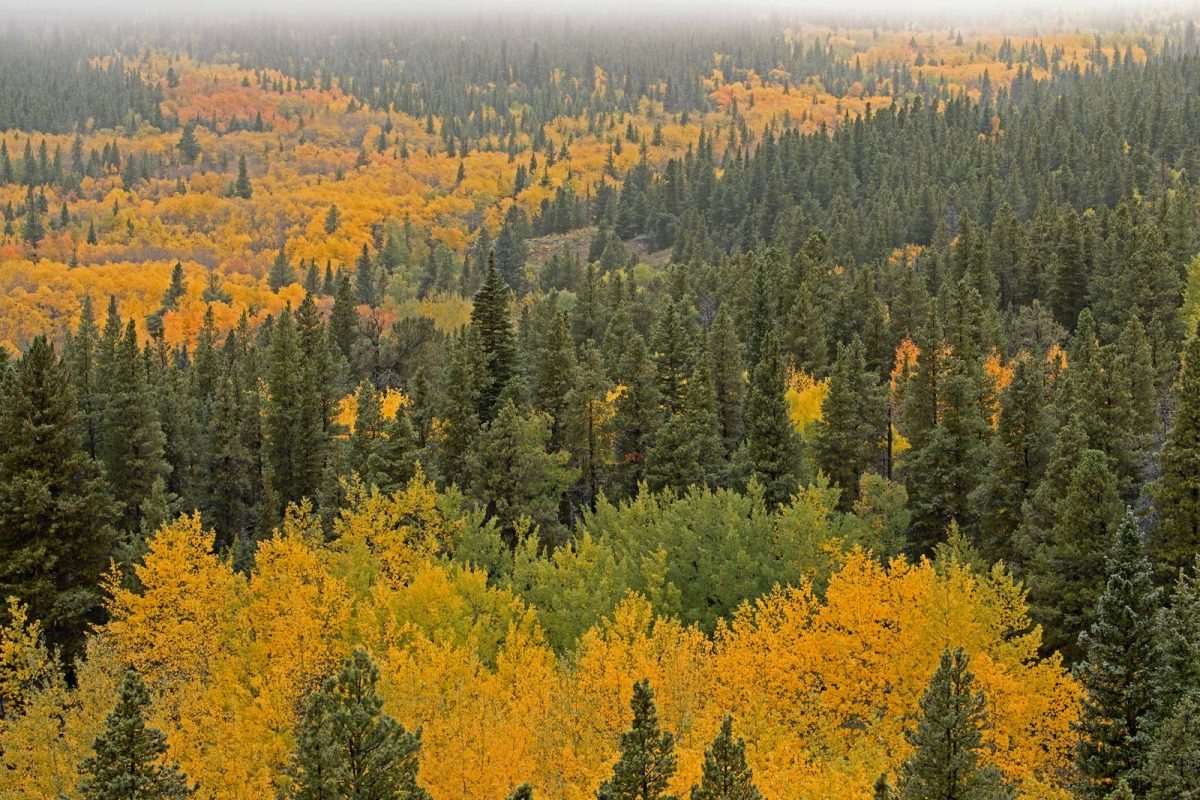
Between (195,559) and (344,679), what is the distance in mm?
24750

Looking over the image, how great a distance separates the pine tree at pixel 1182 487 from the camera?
43.6 m

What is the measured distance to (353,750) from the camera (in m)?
29.3

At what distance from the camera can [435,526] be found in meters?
59.1

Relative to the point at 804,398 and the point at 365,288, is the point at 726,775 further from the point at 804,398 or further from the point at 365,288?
the point at 365,288

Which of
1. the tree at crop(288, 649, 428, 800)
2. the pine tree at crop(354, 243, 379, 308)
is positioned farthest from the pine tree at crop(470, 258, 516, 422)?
the pine tree at crop(354, 243, 379, 308)

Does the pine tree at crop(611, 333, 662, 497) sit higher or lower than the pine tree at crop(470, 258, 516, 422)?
lower

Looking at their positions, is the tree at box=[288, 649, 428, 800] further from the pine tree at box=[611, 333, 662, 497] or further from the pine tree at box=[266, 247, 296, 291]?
the pine tree at box=[266, 247, 296, 291]

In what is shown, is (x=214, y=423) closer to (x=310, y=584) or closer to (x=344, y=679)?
(x=310, y=584)

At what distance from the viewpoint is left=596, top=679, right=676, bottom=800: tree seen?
27594 millimetres

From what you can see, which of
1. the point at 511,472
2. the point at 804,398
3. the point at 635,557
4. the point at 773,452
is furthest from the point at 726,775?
the point at 804,398

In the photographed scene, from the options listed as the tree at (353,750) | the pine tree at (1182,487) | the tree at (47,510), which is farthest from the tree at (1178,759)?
the tree at (47,510)

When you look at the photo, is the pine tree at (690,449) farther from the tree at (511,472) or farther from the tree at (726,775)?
the tree at (726,775)

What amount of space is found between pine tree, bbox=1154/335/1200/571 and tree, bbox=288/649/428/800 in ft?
93.1

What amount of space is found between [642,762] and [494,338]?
44.1m
